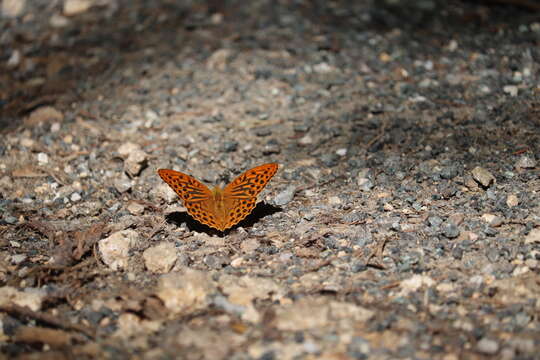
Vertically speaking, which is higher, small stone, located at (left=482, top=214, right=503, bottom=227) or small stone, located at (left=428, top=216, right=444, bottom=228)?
small stone, located at (left=482, top=214, right=503, bottom=227)

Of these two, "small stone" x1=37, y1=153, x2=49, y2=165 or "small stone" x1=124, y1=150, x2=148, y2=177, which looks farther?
"small stone" x1=37, y1=153, x2=49, y2=165

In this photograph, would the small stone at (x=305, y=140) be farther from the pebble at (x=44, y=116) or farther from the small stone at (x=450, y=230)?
the pebble at (x=44, y=116)

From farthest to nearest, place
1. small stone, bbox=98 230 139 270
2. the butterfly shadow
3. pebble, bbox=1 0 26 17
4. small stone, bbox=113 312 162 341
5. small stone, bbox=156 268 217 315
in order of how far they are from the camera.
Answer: pebble, bbox=1 0 26 17
the butterfly shadow
small stone, bbox=98 230 139 270
small stone, bbox=156 268 217 315
small stone, bbox=113 312 162 341

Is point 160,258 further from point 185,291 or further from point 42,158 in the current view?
point 42,158

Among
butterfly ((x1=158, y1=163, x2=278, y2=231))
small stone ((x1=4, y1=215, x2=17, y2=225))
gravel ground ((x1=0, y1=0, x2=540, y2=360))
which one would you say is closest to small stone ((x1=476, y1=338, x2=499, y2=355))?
gravel ground ((x1=0, y1=0, x2=540, y2=360))

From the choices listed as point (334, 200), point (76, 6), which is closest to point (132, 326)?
point (334, 200)

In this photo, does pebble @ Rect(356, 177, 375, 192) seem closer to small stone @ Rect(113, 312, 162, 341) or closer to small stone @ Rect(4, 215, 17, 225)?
small stone @ Rect(113, 312, 162, 341)

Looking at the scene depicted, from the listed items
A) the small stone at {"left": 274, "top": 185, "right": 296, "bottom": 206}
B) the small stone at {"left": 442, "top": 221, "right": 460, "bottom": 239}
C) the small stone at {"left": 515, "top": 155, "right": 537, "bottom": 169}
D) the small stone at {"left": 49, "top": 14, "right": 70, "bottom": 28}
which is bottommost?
the small stone at {"left": 274, "top": 185, "right": 296, "bottom": 206}
